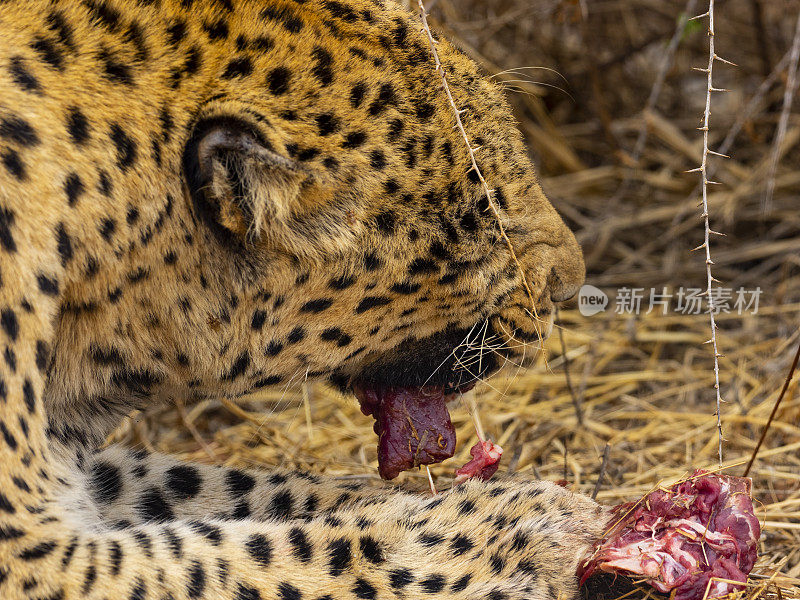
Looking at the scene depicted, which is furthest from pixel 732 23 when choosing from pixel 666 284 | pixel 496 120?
pixel 496 120

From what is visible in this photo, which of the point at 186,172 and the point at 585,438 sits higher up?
the point at 186,172

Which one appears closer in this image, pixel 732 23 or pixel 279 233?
pixel 279 233

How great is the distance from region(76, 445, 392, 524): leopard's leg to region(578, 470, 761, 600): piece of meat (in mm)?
701

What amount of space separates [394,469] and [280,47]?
1.29 metres

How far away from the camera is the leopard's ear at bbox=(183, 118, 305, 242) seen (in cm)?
234

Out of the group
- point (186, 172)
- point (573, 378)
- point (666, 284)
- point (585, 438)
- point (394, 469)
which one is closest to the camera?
point (186, 172)

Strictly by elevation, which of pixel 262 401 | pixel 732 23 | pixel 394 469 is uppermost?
pixel 732 23

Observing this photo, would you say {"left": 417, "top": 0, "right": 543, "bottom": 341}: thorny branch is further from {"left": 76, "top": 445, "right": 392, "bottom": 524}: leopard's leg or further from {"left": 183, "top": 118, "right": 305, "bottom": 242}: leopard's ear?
{"left": 76, "top": 445, "right": 392, "bottom": 524}: leopard's leg

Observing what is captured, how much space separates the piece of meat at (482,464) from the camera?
10.2 feet

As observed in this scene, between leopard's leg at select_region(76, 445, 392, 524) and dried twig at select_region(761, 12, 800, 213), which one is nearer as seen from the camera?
leopard's leg at select_region(76, 445, 392, 524)

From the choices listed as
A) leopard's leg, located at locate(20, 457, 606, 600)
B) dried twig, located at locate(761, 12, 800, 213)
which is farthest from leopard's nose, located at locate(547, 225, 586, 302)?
dried twig, located at locate(761, 12, 800, 213)

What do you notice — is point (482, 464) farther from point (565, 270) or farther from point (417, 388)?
point (565, 270)

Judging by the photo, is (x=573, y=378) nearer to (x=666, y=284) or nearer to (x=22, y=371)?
(x=666, y=284)

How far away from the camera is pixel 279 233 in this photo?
2492 mm
